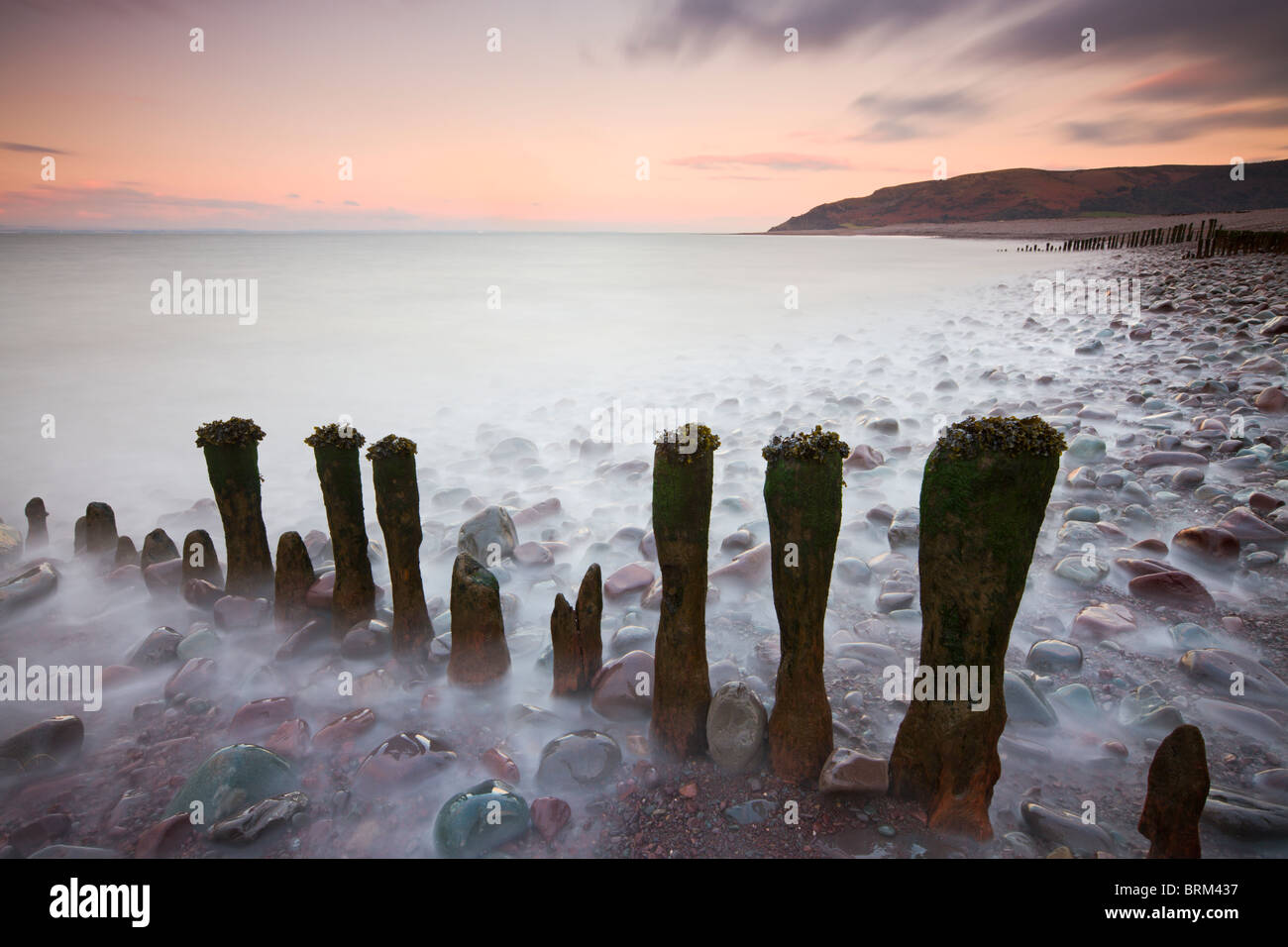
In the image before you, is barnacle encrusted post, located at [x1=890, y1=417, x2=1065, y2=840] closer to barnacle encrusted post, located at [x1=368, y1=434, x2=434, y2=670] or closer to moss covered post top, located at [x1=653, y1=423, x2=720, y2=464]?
moss covered post top, located at [x1=653, y1=423, x2=720, y2=464]

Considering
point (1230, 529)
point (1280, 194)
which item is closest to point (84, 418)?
point (1230, 529)

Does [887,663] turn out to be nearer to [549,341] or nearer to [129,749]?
[129,749]

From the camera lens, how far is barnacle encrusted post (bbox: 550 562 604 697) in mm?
4004

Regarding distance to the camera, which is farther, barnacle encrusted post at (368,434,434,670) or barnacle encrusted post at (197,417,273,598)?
barnacle encrusted post at (197,417,273,598)

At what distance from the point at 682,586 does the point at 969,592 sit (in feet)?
4.52

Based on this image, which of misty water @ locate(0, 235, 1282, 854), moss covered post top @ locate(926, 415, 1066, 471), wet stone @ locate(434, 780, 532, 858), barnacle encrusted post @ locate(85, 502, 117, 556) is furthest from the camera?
barnacle encrusted post @ locate(85, 502, 117, 556)

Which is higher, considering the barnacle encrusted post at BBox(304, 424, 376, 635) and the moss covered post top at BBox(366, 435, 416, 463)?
the moss covered post top at BBox(366, 435, 416, 463)

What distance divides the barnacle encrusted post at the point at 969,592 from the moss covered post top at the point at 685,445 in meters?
1.02

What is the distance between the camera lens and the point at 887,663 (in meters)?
4.35

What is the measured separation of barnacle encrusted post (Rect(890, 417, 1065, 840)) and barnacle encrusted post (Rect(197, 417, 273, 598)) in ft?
14.3

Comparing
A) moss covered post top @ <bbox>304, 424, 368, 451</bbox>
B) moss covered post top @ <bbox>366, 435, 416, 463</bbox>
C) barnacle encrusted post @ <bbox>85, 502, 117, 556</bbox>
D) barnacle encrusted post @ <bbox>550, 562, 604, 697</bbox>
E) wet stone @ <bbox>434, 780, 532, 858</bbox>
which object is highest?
moss covered post top @ <bbox>304, 424, 368, 451</bbox>

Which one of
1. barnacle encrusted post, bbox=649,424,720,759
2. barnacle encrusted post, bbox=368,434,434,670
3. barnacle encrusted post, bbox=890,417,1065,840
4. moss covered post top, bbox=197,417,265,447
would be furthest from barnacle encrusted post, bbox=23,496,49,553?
barnacle encrusted post, bbox=890,417,1065,840

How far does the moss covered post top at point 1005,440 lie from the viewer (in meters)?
2.53
